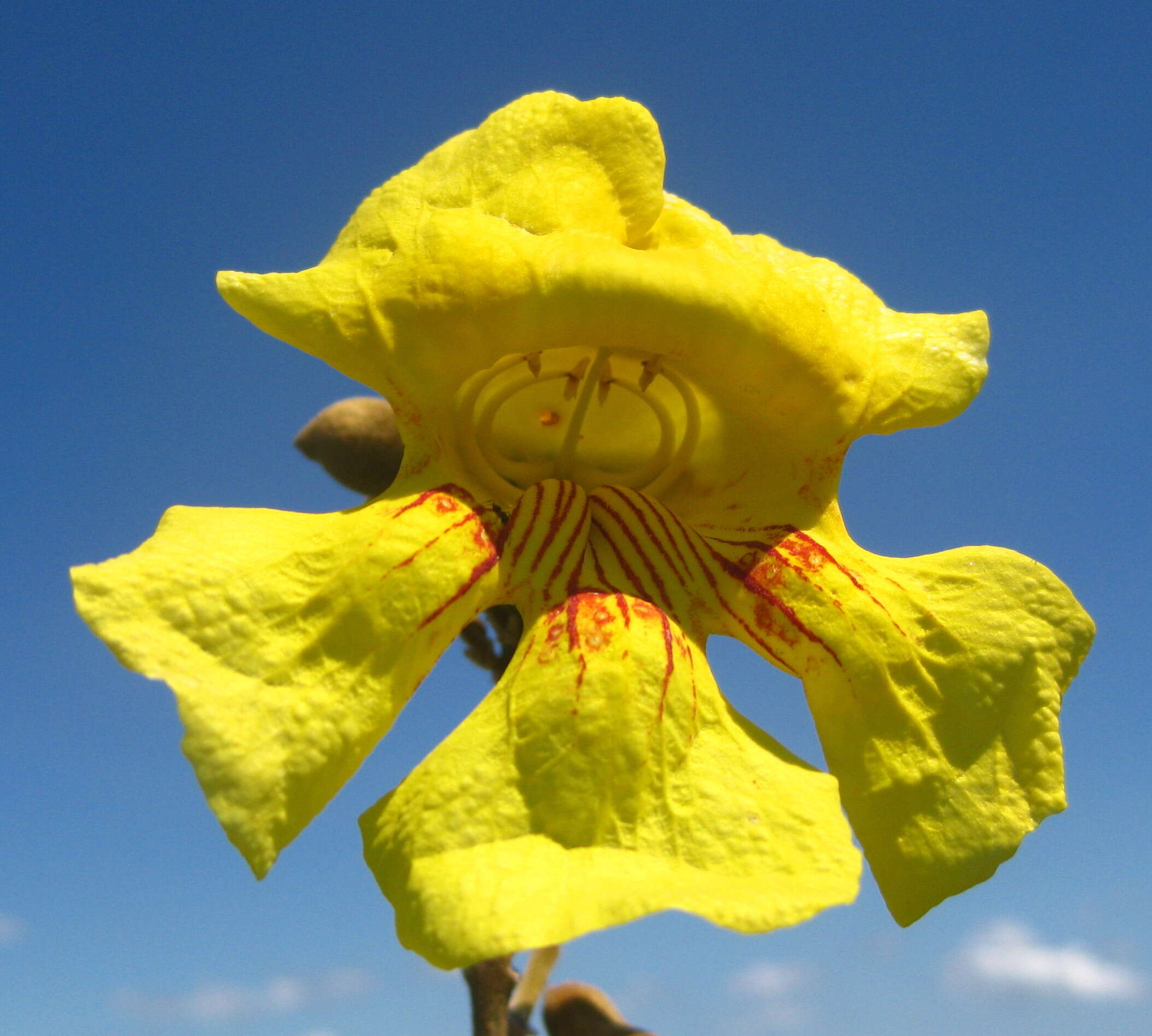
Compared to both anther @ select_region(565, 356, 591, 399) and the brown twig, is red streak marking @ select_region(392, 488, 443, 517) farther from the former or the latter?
the brown twig

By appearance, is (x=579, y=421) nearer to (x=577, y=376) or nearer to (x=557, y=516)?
(x=577, y=376)

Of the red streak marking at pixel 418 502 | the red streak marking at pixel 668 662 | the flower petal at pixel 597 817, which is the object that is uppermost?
the red streak marking at pixel 418 502

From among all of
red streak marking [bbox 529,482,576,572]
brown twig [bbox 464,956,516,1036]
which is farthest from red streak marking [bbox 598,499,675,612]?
brown twig [bbox 464,956,516,1036]

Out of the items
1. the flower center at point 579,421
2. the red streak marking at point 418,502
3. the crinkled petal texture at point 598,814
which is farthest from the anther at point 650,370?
the crinkled petal texture at point 598,814

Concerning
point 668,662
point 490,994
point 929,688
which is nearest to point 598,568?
point 668,662

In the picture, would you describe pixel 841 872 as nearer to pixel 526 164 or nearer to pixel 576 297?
pixel 576 297

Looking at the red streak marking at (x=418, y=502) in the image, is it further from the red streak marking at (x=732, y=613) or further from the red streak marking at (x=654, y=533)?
the red streak marking at (x=732, y=613)
